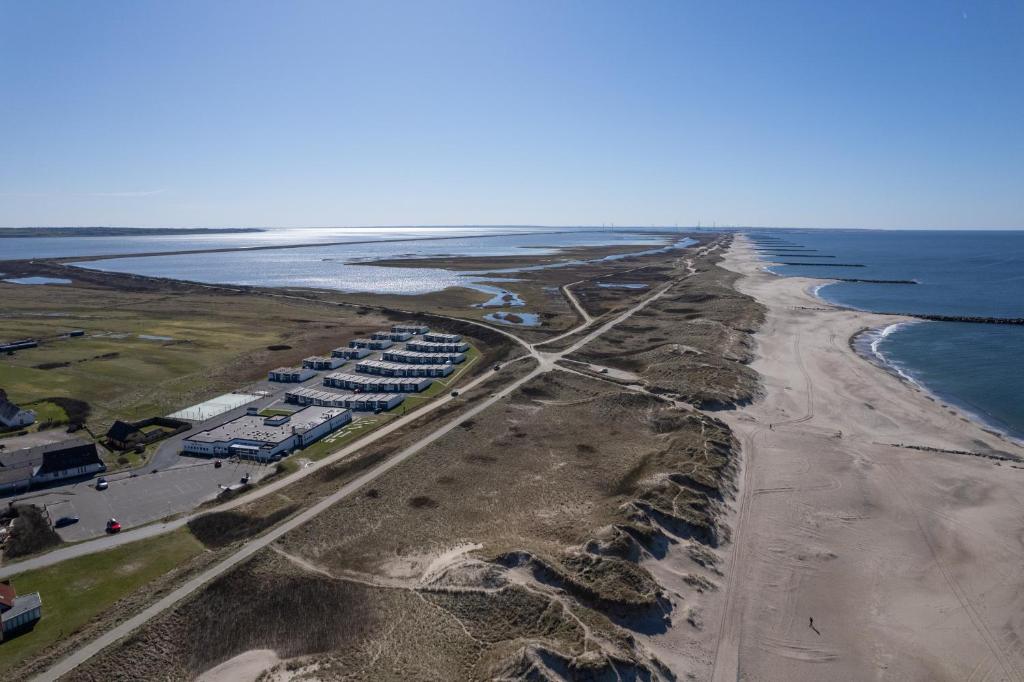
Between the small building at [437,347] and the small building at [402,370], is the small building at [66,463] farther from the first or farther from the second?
the small building at [437,347]

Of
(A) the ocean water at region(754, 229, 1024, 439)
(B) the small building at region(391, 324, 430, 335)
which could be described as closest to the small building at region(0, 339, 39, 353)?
(B) the small building at region(391, 324, 430, 335)

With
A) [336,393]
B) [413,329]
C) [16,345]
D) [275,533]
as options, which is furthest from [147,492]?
[16,345]

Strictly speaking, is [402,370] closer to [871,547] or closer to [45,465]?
[45,465]

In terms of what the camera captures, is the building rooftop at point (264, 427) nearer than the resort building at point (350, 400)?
Yes

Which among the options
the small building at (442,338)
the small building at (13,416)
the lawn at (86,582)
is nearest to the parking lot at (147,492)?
the lawn at (86,582)

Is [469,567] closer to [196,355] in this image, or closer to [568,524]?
[568,524]
